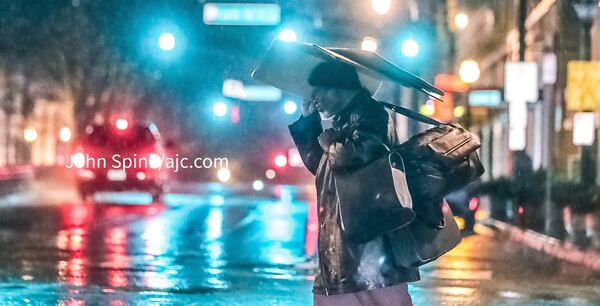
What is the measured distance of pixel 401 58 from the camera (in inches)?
991

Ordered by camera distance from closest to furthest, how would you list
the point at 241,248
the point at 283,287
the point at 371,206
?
the point at 371,206
the point at 283,287
the point at 241,248

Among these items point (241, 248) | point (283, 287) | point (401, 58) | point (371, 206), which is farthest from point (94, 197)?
point (371, 206)

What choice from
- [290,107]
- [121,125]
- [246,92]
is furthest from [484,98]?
[246,92]

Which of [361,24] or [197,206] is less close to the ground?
[361,24]

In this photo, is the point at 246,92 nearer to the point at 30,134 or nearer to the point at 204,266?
the point at 30,134

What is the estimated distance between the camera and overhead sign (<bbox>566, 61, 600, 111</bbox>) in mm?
17844

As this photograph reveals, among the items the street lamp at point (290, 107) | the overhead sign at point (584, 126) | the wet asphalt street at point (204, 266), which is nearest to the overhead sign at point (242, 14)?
the wet asphalt street at point (204, 266)

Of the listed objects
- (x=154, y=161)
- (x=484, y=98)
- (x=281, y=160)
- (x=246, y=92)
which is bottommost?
(x=154, y=161)

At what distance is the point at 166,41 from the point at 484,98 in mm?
7985

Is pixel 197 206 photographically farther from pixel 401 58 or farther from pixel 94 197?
pixel 401 58

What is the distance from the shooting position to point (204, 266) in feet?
41.7

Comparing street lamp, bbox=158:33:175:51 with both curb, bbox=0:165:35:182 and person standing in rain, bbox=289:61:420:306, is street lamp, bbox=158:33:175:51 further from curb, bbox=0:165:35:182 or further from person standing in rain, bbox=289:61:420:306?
person standing in rain, bbox=289:61:420:306

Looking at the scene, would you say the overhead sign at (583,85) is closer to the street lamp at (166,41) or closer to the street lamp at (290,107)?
the street lamp at (166,41)

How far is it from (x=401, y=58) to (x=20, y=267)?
14.5 meters
